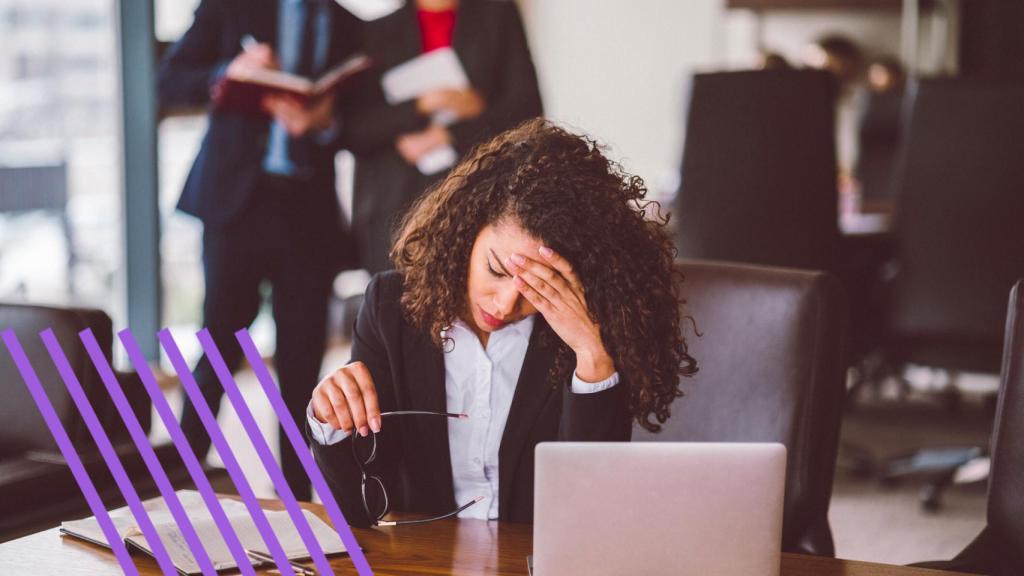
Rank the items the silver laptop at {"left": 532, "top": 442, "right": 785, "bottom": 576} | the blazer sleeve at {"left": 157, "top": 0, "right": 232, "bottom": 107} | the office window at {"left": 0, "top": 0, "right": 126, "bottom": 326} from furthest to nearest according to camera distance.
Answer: the office window at {"left": 0, "top": 0, "right": 126, "bottom": 326} → the blazer sleeve at {"left": 157, "top": 0, "right": 232, "bottom": 107} → the silver laptop at {"left": 532, "top": 442, "right": 785, "bottom": 576}

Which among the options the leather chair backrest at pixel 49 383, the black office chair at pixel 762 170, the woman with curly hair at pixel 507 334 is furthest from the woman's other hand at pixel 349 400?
the black office chair at pixel 762 170

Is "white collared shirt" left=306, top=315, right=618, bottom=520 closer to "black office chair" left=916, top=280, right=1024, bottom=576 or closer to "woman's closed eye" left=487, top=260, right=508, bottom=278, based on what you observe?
"woman's closed eye" left=487, top=260, right=508, bottom=278

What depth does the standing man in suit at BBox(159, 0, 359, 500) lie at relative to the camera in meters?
2.55

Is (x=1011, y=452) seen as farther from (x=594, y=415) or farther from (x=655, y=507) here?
(x=655, y=507)

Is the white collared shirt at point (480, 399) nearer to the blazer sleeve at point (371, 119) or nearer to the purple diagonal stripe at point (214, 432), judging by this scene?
the purple diagonal stripe at point (214, 432)

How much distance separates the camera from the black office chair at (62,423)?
5.29 feet

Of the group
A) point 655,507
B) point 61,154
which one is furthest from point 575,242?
point 61,154

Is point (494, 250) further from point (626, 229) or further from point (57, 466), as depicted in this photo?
point (57, 466)

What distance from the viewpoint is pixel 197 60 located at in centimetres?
262

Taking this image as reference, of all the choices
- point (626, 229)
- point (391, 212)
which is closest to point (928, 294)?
point (391, 212)

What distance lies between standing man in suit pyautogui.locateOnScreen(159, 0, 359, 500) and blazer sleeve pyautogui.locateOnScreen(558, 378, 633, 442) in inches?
50.7

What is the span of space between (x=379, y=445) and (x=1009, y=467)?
0.74 metres

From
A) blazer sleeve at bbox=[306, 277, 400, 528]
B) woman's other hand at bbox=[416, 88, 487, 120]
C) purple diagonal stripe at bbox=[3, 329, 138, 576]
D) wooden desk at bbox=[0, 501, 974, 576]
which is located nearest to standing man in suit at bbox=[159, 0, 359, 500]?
woman's other hand at bbox=[416, 88, 487, 120]

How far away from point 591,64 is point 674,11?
529 mm
